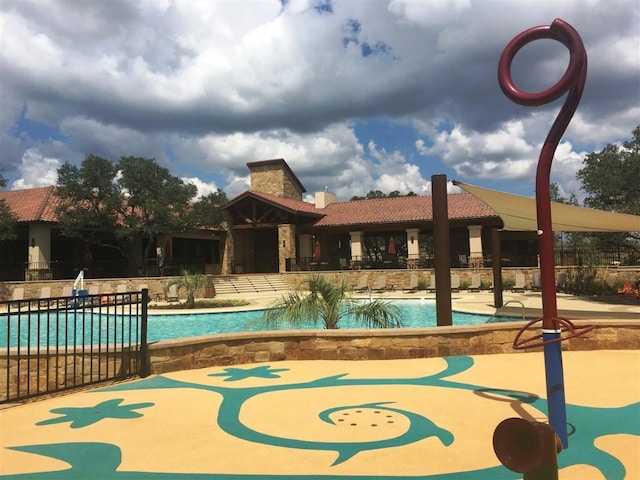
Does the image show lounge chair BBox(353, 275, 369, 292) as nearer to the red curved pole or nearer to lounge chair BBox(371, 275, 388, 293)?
lounge chair BBox(371, 275, 388, 293)

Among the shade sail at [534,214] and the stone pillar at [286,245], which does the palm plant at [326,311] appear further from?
the stone pillar at [286,245]

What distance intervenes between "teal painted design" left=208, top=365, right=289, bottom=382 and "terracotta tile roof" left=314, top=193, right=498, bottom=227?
19537 millimetres

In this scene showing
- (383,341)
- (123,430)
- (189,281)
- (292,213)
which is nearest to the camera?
(123,430)

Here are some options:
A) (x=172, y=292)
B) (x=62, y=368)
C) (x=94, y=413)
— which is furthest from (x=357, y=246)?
(x=94, y=413)

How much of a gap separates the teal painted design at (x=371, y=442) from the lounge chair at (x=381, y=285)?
16.3 metres

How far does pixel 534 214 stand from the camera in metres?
8.85

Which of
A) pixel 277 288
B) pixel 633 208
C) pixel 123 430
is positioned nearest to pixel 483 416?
pixel 123 430

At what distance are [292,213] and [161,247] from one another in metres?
7.25

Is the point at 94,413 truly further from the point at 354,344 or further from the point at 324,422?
the point at 354,344

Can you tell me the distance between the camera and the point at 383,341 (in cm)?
632

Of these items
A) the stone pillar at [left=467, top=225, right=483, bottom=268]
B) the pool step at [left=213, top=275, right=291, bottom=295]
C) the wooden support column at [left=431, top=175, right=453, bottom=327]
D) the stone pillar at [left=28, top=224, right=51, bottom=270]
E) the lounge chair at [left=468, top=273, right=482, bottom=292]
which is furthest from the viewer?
the stone pillar at [left=467, top=225, right=483, bottom=268]

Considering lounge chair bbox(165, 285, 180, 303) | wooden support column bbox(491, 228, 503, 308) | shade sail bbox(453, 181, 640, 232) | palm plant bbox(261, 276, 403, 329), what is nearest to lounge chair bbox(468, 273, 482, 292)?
wooden support column bbox(491, 228, 503, 308)

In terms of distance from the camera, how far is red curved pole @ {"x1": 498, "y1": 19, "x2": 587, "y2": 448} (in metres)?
3.19

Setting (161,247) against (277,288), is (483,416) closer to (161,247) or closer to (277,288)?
(277,288)
